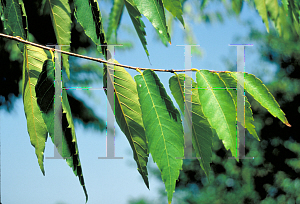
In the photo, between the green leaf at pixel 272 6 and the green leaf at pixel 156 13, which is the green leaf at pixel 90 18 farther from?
the green leaf at pixel 272 6

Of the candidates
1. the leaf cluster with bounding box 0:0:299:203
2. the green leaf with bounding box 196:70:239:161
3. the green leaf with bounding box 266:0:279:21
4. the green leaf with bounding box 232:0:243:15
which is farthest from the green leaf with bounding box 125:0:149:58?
the green leaf with bounding box 232:0:243:15

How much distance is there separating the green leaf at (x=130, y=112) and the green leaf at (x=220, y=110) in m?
0.10

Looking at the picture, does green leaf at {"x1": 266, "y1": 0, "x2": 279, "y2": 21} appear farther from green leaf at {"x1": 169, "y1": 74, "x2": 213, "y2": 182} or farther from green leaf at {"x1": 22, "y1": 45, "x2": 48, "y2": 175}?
green leaf at {"x1": 22, "y1": 45, "x2": 48, "y2": 175}

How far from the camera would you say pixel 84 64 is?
13.6 ft

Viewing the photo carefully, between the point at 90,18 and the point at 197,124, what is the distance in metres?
0.24

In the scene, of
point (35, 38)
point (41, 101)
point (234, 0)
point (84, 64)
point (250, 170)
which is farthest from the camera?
point (84, 64)

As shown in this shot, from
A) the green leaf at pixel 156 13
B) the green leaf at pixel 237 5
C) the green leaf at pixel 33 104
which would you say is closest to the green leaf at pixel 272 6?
the green leaf at pixel 237 5

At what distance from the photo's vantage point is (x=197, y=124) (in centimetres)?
37

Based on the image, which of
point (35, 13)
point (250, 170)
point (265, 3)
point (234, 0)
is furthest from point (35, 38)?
point (250, 170)

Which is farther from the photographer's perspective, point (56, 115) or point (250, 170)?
point (250, 170)

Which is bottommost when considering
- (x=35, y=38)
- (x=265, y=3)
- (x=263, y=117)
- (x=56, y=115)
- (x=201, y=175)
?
(x=201, y=175)

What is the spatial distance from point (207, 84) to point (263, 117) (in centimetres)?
399

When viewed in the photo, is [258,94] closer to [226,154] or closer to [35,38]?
[35,38]

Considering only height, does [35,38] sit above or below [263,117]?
above
